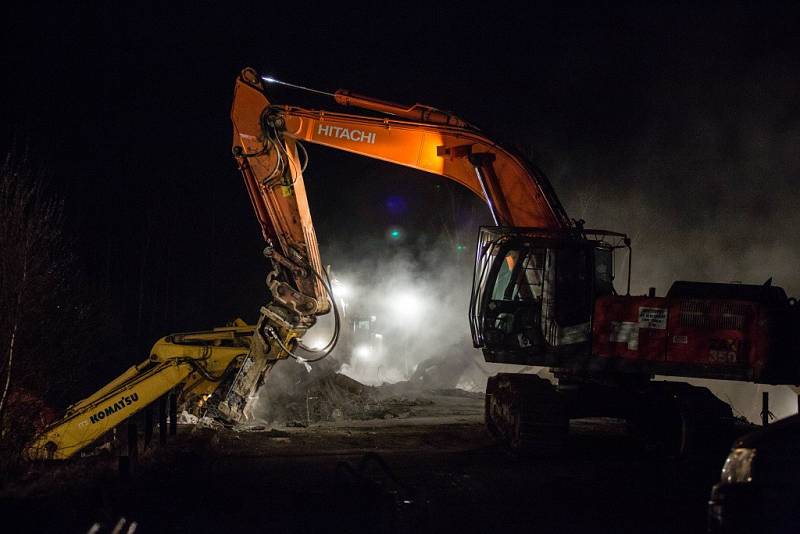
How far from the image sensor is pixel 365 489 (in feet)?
23.1

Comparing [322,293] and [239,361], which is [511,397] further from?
[239,361]

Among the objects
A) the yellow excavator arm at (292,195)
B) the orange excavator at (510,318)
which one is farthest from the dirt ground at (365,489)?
the yellow excavator arm at (292,195)

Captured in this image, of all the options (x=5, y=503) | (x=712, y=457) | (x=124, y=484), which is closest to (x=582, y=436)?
(x=712, y=457)

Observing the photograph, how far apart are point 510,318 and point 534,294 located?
1.56 feet

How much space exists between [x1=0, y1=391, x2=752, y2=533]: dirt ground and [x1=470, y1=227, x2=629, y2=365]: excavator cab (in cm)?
158

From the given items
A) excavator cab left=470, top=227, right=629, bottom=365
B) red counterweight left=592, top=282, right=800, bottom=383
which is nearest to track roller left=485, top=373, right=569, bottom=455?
excavator cab left=470, top=227, right=629, bottom=365

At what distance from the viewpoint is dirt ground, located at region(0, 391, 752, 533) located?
6.11m

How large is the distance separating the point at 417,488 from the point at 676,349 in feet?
13.0

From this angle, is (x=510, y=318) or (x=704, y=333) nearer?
(x=704, y=333)

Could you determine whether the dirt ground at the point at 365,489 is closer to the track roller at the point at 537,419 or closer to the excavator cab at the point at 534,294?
the track roller at the point at 537,419

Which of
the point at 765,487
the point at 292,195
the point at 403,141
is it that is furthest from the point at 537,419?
the point at 765,487

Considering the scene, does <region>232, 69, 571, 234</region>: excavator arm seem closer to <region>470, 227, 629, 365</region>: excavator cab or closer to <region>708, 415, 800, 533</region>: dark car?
<region>470, 227, 629, 365</region>: excavator cab

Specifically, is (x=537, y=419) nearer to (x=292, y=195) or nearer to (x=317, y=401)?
(x=292, y=195)

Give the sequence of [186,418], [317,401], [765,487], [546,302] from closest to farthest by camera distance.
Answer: [765,487]
[546,302]
[186,418]
[317,401]
